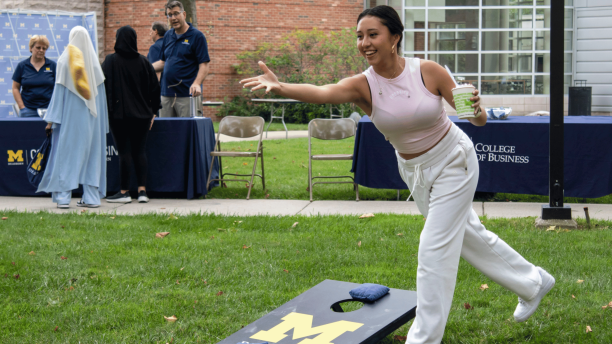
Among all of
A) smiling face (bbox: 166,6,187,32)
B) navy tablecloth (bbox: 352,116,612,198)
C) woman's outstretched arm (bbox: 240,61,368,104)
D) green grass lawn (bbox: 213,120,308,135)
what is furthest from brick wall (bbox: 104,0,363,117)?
woman's outstretched arm (bbox: 240,61,368,104)

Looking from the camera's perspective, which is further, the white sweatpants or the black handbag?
the black handbag

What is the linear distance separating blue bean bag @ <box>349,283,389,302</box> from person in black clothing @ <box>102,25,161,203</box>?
507 cm

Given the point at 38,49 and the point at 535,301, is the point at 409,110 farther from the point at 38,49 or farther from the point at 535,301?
the point at 38,49

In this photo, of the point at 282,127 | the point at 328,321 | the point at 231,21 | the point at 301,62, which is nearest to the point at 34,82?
the point at 328,321

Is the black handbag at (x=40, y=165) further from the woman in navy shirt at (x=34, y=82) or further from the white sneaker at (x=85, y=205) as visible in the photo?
the woman in navy shirt at (x=34, y=82)

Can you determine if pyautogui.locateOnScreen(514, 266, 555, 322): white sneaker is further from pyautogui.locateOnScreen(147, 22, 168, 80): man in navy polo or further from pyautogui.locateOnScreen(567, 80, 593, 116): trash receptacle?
pyautogui.locateOnScreen(567, 80, 593, 116): trash receptacle

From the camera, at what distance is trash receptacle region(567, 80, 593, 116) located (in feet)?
57.2

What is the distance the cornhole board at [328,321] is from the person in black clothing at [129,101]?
496 cm

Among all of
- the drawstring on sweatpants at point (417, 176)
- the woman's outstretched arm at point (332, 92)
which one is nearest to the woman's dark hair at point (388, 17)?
the woman's outstretched arm at point (332, 92)

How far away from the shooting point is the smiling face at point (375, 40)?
114 inches

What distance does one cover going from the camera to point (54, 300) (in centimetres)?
412

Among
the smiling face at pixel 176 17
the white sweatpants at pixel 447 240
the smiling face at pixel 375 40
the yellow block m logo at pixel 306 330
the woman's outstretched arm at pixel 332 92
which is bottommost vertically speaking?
the yellow block m logo at pixel 306 330

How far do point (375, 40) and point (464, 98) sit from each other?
0.53 m

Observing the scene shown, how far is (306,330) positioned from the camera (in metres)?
3.03
